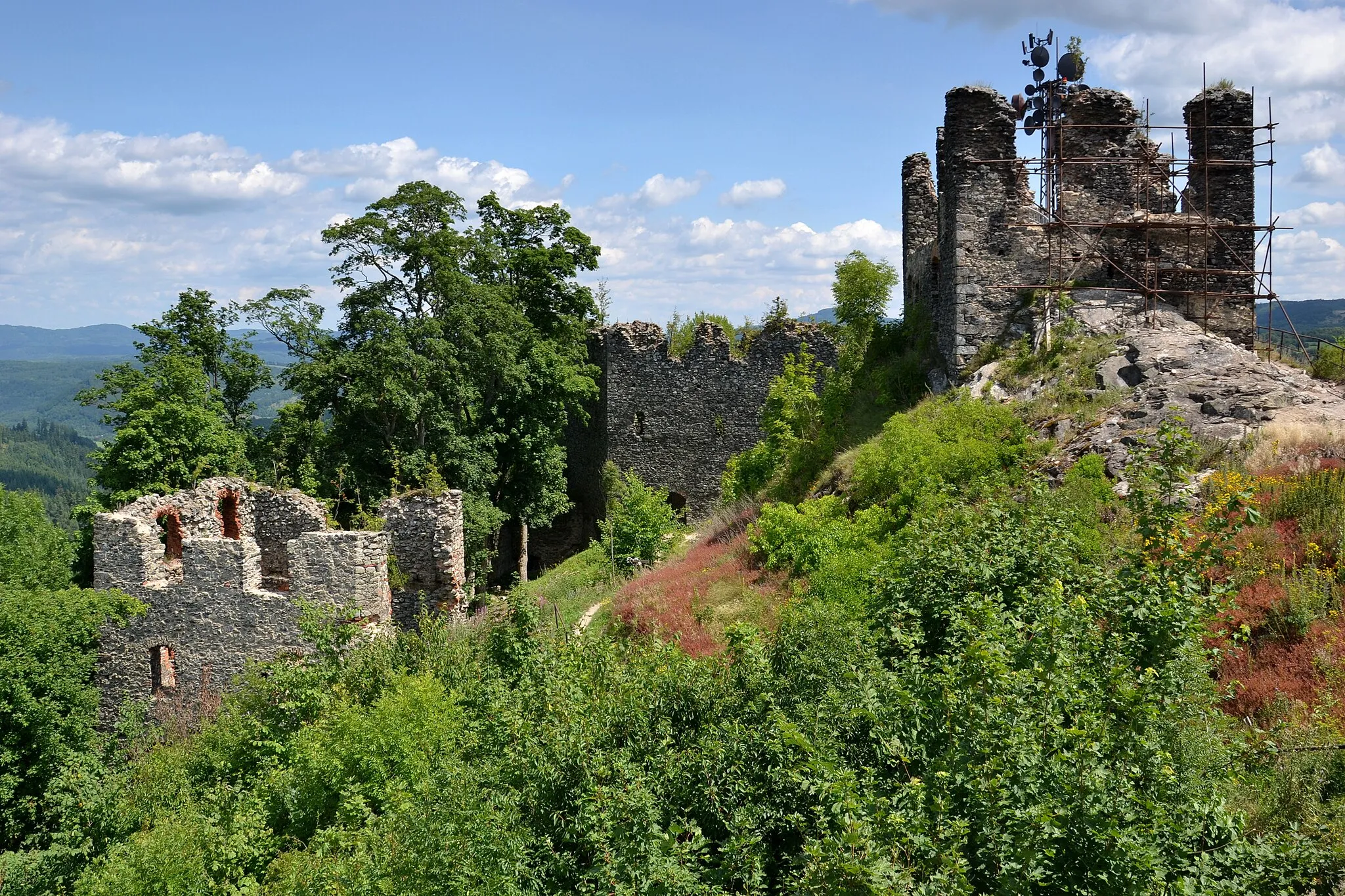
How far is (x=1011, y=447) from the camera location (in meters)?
13.2

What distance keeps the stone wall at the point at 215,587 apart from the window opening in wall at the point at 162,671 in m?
0.01

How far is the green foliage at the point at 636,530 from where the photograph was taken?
20.8m

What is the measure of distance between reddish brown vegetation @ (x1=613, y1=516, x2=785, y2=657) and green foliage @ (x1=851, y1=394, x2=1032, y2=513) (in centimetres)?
210

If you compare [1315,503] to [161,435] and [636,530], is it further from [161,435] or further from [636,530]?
[161,435]

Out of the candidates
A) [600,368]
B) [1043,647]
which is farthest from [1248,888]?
[600,368]

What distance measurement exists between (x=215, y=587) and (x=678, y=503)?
15.7 m

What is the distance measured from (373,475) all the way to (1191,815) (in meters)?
19.5

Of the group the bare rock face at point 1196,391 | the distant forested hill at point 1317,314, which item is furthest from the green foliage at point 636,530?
the distant forested hill at point 1317,314

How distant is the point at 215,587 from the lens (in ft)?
47.0

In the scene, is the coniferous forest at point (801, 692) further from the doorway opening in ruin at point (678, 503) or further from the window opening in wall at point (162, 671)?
the doorway opening in ruin at point (678, 503)

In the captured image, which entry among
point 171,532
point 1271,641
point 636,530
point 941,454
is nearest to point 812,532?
point 941,454

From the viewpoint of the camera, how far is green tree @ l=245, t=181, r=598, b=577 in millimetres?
21375

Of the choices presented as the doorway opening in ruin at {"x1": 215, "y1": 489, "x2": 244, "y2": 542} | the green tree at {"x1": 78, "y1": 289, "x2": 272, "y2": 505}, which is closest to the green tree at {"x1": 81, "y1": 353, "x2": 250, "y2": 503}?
the green tree at {"x1": 78, "y1": 289, "x2": 272, "y2": 505}

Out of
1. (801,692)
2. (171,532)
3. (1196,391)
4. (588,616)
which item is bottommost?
(588,616)
